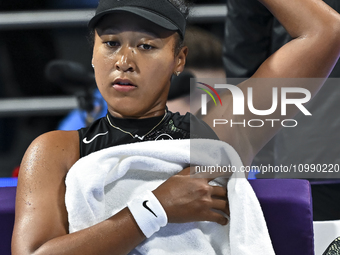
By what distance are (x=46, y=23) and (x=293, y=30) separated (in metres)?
2.04

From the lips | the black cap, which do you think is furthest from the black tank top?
the black cap

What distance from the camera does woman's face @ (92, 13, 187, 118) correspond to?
3.22 feet

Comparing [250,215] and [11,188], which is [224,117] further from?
[11,188]

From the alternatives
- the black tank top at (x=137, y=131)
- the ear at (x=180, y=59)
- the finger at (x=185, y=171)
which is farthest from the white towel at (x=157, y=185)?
the ear at (x=180, y=59)

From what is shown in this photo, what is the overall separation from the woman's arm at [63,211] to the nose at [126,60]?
239 millimetres

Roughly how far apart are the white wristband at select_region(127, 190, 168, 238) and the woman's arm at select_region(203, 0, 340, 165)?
293mm

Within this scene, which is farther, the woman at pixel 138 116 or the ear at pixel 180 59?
the ear at pixel 180 59

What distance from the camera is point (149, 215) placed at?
0.88 meters

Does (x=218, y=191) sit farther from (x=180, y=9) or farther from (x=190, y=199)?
(x=180, y=9)

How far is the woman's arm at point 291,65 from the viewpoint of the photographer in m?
1.07

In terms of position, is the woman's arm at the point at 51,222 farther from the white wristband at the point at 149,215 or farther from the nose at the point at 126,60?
the nose at the point at 126,60

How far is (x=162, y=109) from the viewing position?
1101 mm

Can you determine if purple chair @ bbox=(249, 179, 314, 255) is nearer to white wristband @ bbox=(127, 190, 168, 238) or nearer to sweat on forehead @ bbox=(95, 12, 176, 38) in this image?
white wristband @ bbox=(127, 190, 168, 238)

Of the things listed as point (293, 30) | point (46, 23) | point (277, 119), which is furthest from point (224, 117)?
point (46, 23)
